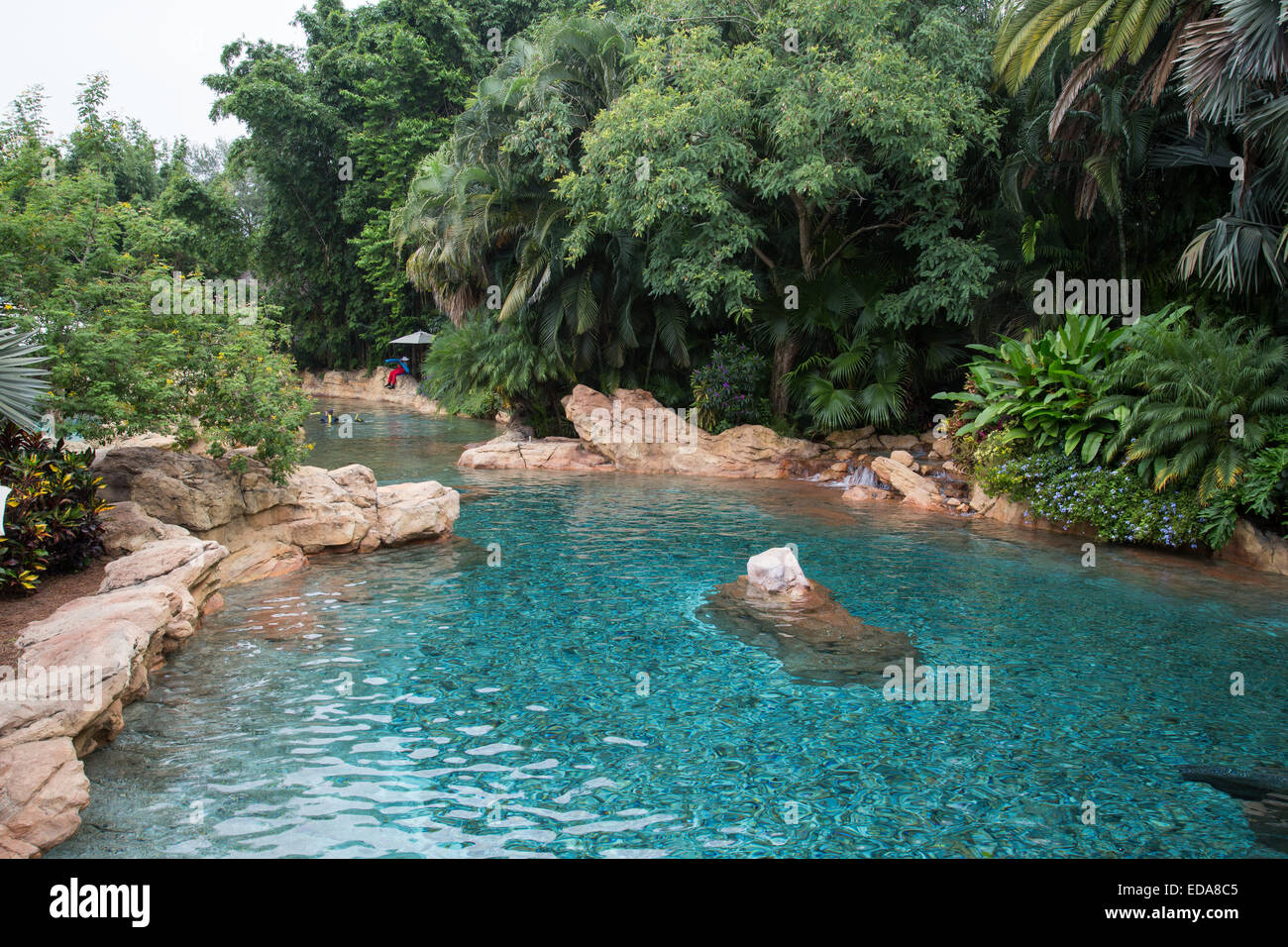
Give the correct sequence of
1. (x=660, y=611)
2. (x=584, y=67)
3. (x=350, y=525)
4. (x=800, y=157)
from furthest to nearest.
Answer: (x=584, y=67) → (x=800, y=157) → (x=350, y=525) → (x=660, y=611)

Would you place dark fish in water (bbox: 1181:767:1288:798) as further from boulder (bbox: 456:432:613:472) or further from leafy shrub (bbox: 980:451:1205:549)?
boulder (bbox: 456:432:613:472)

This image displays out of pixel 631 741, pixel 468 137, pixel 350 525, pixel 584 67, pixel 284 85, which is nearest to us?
pixel 631 741

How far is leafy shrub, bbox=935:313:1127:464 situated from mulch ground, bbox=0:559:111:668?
39.2ft

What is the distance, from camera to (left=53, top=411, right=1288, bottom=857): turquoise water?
4820 mm

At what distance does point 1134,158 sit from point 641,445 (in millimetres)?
10629

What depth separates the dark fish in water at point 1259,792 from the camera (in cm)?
479

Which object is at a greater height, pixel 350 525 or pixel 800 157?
pixel 800 157

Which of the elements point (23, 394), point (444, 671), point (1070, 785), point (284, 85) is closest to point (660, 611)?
point (444, 671)

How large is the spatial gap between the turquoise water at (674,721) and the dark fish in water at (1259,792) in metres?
0.11

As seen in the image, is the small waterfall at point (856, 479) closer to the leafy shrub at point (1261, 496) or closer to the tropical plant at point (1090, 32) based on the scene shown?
the leafy shrub at point (1261, 496)

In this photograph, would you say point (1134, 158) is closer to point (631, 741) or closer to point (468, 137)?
point (631, 741)

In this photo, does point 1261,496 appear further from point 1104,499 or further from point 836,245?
point 836,245

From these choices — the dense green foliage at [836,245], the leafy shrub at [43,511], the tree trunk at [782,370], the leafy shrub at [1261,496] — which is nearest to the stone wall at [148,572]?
the leafy shrub at [43,511]

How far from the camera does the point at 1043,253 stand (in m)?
15.5
